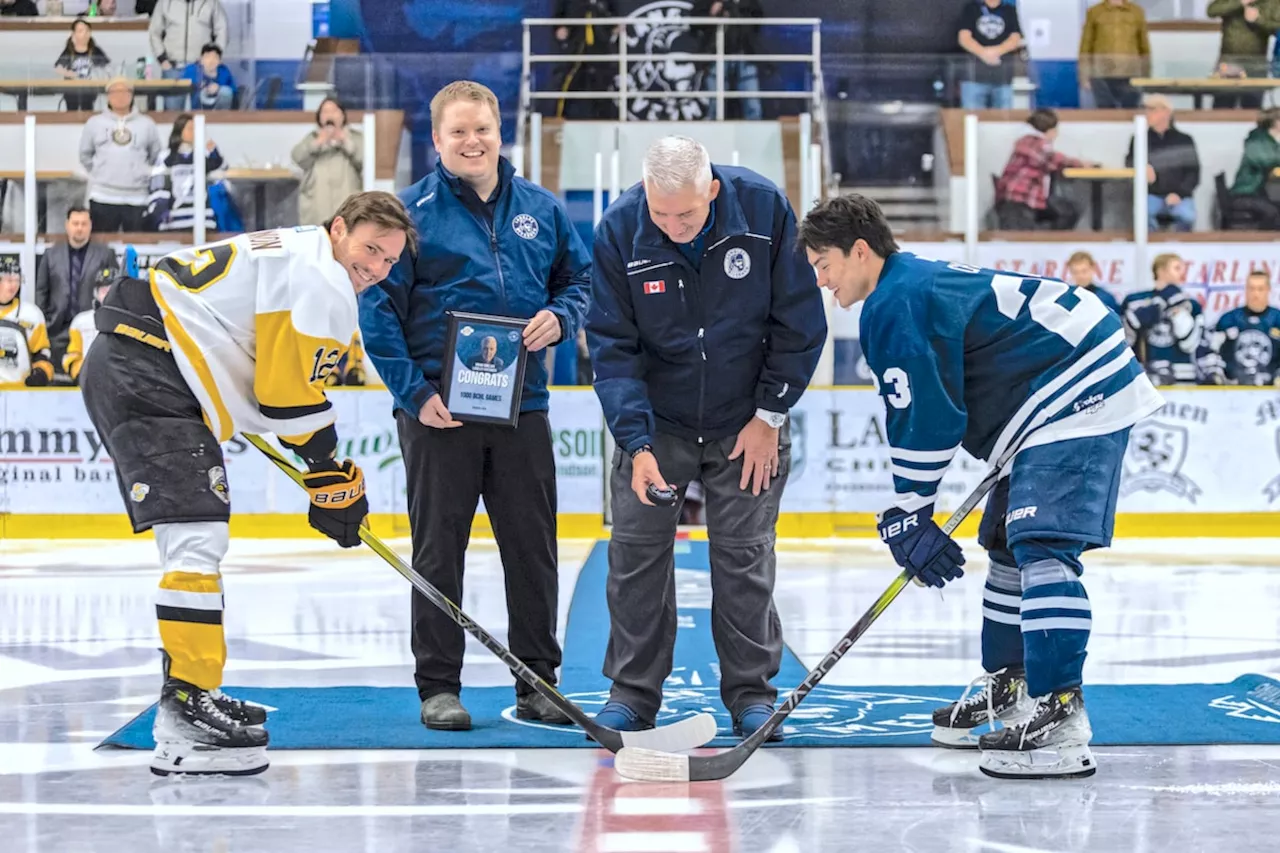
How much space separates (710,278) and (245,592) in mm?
3838

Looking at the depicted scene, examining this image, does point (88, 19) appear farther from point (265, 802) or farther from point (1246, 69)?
point (265, 802)

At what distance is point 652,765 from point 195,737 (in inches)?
38.4

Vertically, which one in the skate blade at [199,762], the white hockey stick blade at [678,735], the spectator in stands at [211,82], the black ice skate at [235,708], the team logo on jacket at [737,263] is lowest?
the skate blade at [199,762]

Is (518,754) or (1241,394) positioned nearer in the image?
(518,754)

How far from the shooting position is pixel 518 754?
3498mm

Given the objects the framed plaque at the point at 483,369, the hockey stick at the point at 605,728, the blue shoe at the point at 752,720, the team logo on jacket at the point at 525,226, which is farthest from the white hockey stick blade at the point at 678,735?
the team logo on jacket at the point at 525,226

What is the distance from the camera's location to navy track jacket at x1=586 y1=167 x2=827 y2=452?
145 inches

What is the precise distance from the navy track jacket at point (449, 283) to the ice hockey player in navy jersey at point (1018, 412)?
899 millimetres

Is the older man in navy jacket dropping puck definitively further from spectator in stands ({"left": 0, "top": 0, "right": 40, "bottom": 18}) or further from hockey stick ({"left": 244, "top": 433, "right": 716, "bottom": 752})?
spectator in stands ({"left": 0, "top": 0, "right": 40, "bottom": 18})

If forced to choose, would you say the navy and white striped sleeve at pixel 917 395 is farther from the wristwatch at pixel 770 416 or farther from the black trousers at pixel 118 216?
the black trousers at pixel 118 216

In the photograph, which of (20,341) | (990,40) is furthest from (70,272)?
(990,40)

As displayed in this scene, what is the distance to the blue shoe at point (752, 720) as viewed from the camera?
3641mm

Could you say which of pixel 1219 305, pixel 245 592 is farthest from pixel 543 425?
pixel 1219 305

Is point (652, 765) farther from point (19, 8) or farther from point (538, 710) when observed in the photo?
point (19, 8)
